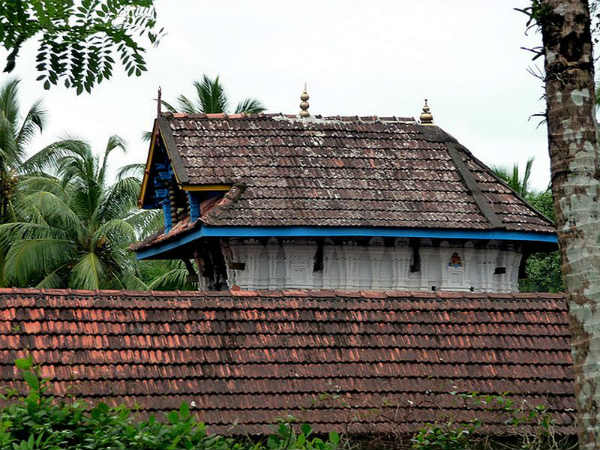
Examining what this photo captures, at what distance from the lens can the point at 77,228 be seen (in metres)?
26.5

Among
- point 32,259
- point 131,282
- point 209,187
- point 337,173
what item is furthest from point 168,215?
point 131,282

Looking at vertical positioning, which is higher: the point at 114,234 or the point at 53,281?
the point at 114,234

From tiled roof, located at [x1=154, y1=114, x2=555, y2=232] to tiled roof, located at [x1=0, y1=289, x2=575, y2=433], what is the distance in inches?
145

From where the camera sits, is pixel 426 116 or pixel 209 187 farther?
pixel 426 116

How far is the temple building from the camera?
1495cm

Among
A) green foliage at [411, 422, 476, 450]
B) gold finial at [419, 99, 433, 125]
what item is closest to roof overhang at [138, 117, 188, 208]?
gold finial at [419, 99, 433, 125]

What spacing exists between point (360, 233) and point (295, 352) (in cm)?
440

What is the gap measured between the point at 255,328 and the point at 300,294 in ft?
2.21

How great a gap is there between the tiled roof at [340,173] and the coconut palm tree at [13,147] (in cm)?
1188

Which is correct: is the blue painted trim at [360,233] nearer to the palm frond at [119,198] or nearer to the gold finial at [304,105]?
the gold finial at [304,105]

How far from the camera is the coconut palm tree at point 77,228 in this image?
2556cm

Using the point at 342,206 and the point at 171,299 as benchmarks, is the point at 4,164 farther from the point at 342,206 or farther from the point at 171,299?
the point at 171,299

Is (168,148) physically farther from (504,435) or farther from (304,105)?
(504,435)

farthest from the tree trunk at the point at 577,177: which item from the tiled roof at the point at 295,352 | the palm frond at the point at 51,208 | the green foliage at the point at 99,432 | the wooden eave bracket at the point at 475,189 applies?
the palm frond at the point at 51,208
